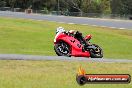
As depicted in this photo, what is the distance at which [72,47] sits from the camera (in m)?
16.7

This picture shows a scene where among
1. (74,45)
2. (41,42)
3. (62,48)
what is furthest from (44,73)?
(41,42)

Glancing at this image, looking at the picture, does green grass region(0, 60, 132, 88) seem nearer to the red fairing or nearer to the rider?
the red fairing

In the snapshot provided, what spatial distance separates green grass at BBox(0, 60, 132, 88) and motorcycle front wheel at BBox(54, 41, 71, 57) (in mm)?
3640

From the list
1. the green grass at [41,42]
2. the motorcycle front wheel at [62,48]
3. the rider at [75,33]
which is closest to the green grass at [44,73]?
the motorcycle front wheel at [62,48]

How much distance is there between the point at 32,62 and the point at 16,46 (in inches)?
569

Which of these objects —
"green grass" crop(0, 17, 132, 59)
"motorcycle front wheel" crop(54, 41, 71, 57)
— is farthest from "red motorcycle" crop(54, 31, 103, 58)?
"green grass" crop(0, 17, 132, 59)

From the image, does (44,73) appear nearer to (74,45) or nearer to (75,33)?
(74,45)

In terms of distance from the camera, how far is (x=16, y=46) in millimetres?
27203

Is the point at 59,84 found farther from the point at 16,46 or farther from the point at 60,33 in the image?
the point at 16,46

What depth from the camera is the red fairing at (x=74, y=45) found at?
654 inches

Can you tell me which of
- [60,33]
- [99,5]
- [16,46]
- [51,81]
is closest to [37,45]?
[16,46]

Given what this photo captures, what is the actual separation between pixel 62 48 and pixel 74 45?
1.73 ft

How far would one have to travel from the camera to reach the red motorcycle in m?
16.6

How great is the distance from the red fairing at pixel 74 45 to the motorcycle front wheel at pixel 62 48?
0.48 ft
